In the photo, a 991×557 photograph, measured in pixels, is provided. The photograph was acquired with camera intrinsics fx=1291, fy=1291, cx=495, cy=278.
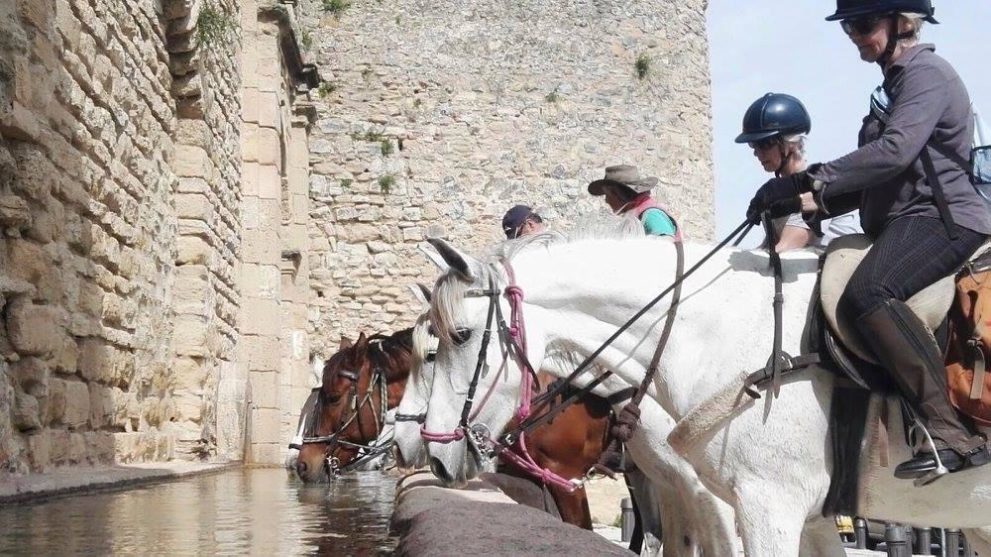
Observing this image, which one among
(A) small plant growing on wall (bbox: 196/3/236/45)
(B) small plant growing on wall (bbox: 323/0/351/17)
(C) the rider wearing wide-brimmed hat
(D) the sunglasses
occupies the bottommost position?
(D) the sunglasses

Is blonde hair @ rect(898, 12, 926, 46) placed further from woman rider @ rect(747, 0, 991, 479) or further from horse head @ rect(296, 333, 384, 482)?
horse head @ rect(296, 333, 384, 482)

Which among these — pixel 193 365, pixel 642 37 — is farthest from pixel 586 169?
pixel 193 365

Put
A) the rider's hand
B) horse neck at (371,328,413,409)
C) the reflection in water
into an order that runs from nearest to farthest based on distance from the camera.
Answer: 1. the rider's hand
2. the reflection in water
3. horse neck at (371,328,413,409)

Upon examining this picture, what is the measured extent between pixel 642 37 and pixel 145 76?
15.0m

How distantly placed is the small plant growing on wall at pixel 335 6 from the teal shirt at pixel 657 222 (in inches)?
664

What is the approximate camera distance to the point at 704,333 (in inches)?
160

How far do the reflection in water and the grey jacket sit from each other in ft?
7.42

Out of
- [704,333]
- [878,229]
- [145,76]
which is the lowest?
[704,333]

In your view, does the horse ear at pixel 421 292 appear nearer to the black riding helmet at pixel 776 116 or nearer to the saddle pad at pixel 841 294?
the black riding helmet at pixel 776 116

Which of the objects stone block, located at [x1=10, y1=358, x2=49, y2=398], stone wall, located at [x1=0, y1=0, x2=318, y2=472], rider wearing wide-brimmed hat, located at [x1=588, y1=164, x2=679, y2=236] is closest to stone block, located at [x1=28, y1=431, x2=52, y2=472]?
stone wall, located at [x1=0, y1=0, x2=318, y2=472]

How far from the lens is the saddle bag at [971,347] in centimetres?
370

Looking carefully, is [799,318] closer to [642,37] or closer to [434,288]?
[434,288]

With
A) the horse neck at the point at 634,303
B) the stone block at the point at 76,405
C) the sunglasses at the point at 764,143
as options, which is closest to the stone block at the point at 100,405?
the stone block at the point at 76,405

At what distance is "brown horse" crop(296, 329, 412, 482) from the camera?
23.6ft
